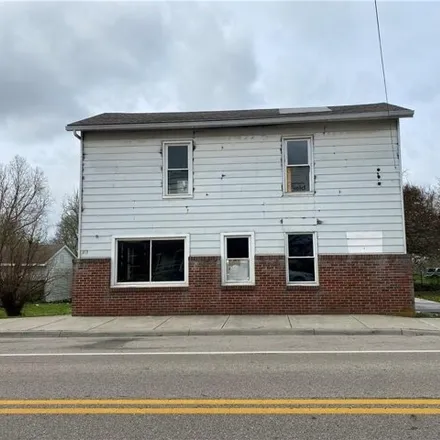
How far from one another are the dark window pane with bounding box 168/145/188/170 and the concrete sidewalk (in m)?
4.54

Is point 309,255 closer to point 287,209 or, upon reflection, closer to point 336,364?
point 287,209

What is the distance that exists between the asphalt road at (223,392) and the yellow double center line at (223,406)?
0.4 inches

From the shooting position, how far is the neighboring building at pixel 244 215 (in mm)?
13906

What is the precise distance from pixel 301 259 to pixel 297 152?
10.5 ft

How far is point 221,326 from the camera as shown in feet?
38.5

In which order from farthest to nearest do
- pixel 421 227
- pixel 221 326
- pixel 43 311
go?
1. pixel 421 227
2. pixel 43 311
3. pixel 221 326

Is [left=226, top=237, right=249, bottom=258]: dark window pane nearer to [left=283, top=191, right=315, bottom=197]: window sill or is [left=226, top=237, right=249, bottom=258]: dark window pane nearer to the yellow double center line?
[left=283, top=191, right=315, bottom=197]: window sill

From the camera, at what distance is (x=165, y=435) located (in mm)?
4391

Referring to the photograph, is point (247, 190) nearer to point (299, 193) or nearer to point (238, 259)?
point (299, 193)

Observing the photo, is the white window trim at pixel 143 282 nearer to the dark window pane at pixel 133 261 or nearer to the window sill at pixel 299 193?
the dark window pane at pixel 133 261

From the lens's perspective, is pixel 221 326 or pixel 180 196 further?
pixel 180 196

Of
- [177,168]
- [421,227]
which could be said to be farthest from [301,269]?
[421,227]

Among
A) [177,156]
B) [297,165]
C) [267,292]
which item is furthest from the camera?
[177,156]

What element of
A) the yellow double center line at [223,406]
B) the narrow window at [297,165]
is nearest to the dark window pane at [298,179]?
the narrow window at [297,165]
